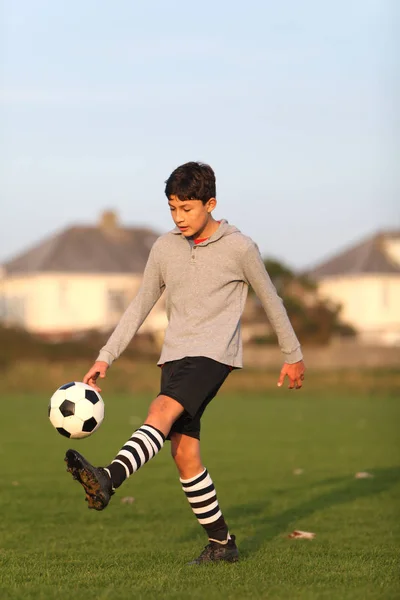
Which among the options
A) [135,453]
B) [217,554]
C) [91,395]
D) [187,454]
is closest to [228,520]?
[217,554]

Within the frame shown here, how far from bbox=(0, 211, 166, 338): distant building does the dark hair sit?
6374cm

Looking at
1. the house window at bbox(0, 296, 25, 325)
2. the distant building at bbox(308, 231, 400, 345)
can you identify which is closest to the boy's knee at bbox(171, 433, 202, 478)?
the distant building at bbox(308, 231, 400, 345)

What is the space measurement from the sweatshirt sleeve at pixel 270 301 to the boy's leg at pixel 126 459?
0.72 meters

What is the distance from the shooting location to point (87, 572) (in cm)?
614

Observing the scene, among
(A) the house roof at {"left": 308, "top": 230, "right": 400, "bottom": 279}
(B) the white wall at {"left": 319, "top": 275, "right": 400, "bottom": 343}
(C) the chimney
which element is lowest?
(B) the white wall at {"left": 319, "top": 275, "right": 400, "bottom": 343}

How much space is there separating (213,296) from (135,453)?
1034 millimetres

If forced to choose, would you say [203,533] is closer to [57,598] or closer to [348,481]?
[57,598]

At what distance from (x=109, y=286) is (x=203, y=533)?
65.5 m

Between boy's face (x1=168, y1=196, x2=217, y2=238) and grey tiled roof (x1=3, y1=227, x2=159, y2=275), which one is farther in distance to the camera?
grey tiled roof (x1=3, y1=227, x2=159, y2=275)

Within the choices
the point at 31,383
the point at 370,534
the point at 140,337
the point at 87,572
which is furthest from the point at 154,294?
the point at 140,337

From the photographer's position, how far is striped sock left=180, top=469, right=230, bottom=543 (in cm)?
652

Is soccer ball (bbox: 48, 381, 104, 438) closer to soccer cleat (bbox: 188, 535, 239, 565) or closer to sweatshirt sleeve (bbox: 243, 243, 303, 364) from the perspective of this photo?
soccer cleat (bbox: 188, 535, 239, 565)

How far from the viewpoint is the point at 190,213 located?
6.37 m

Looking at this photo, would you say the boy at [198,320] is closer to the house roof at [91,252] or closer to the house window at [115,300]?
the house roof at [91,252]
